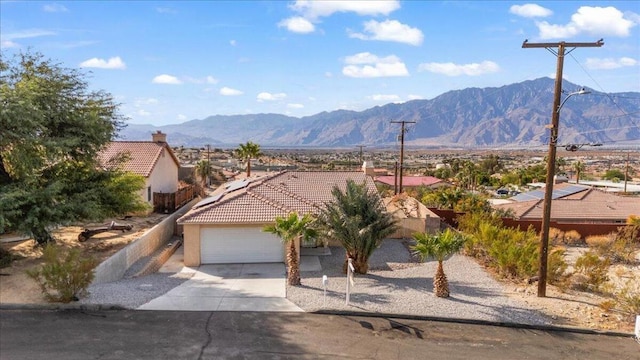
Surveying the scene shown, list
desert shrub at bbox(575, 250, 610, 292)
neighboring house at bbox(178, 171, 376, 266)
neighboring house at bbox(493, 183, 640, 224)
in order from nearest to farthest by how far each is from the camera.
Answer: desert shrub at bbox(575, 250, 610, 292), neighboring house at bbox(178, 171, 376, 266), neighboring house at bbox(493, 183, 640, 224)

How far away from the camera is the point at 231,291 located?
17.2 metres

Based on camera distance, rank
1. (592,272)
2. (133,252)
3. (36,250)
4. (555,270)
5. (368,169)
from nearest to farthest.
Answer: (555,270) → (592,272) → (36,250) → (133,252) → (368,169)

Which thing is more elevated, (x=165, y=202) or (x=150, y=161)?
(x=150, y=161)

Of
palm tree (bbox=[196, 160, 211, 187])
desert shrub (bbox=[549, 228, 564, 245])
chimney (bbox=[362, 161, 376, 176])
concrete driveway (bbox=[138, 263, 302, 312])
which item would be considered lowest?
concrete driveway (bbox=[138, 263, 302, 312])

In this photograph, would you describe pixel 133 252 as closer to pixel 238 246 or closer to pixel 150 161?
pixel 238 246

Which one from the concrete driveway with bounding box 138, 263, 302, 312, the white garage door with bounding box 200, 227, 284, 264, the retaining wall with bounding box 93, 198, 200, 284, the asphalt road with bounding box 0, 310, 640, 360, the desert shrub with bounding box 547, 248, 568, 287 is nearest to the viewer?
the asphalt road with bounding box 0, 310, 640, 360

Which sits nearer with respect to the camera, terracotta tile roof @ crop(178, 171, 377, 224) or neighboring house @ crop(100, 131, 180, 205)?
terracotta tile roof @ crop(178, 171, 377, 224)

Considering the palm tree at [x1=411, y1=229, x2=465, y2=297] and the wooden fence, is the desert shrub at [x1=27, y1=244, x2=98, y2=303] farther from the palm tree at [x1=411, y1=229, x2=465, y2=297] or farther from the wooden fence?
the wooden fence

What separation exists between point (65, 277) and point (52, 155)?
6009mm

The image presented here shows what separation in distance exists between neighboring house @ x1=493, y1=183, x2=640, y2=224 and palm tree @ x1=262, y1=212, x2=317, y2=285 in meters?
17.8

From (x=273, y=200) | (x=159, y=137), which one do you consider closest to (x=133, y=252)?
(x=273, y=200)

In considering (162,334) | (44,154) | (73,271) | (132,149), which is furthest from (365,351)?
(132,149)

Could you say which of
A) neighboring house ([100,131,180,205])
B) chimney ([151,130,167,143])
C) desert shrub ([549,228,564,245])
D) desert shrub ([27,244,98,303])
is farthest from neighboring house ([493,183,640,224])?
chimney ([151,130,167,143])

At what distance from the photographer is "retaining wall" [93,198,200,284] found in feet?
57.4
